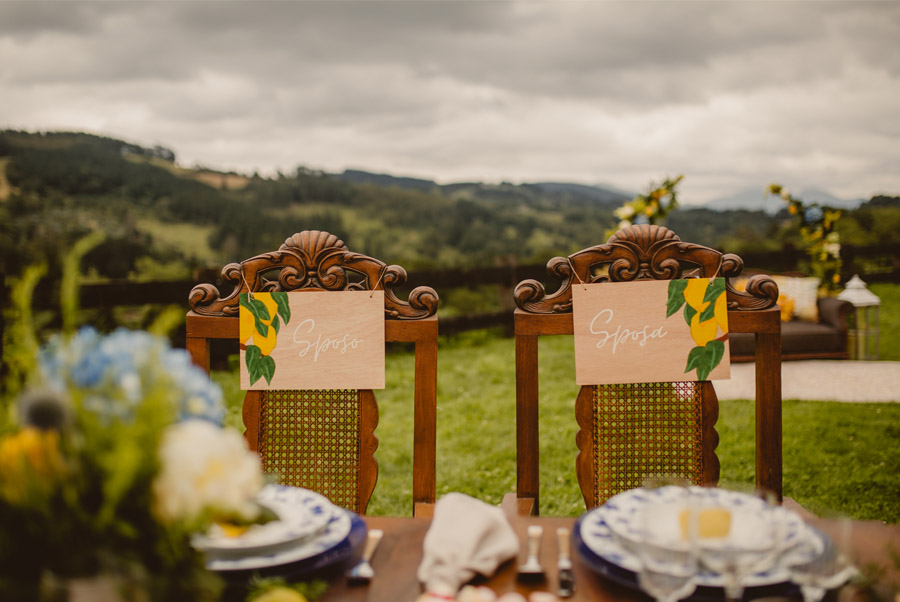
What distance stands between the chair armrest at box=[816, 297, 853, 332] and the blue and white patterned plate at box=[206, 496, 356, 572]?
6.69m

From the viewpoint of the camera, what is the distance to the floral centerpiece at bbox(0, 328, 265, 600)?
59 centimetres

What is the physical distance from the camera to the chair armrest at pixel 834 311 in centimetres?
640

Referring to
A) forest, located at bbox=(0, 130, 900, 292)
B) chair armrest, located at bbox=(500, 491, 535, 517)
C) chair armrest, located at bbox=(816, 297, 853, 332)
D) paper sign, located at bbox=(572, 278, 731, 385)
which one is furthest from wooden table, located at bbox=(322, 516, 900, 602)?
chair armrest, located at bbox=(816, 297, 853, 332)

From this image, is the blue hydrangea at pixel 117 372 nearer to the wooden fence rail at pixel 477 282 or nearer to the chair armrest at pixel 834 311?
the wooden fence rail at pixel 477 282

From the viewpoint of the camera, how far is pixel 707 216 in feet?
46.0

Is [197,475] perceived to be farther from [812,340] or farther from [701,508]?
[812,340]

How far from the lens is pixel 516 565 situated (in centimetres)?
95

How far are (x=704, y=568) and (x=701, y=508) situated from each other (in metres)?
0.07

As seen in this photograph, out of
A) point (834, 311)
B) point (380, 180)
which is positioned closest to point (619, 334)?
point (834, 311)

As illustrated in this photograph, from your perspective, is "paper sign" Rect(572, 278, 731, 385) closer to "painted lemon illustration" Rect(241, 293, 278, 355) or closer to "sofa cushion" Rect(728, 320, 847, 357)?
"painted lemon illustration" Rect(241, 293, 278, 355)

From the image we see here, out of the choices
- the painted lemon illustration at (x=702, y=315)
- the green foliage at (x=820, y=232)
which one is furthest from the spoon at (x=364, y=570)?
the green foliage at (x=820, y=232)

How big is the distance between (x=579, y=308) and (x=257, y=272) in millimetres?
773

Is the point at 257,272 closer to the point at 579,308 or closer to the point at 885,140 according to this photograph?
the point at 579,308

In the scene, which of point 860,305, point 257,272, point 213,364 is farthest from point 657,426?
point 860,305
